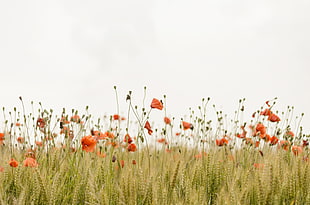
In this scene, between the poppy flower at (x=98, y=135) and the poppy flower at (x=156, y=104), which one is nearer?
the poppy flower at (x=156, y=104)

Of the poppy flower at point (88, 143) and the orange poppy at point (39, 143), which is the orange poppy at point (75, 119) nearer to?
the orange poppy at point (39, 143)

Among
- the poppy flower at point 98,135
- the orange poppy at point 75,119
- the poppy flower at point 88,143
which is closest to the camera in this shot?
the poppy flower at point 88,143

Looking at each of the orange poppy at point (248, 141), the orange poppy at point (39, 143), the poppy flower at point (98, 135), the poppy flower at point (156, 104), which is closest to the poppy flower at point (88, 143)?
the poppy flower at point (98, 135)

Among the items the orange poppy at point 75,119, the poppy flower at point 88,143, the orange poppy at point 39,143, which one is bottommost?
the orange poppy at point 39,143

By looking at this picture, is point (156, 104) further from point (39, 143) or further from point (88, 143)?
point (39, 143)

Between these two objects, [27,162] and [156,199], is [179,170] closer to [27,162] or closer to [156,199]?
[156,199]

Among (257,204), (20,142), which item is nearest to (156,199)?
(257,204)

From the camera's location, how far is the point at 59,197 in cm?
190

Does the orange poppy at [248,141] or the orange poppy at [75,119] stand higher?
the orange poppy at [75,119]

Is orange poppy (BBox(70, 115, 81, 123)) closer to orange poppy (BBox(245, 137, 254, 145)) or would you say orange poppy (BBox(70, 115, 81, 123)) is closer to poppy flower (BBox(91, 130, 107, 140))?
poppy flower (BBox(91, 130, 107, 140))

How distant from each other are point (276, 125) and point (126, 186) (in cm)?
280

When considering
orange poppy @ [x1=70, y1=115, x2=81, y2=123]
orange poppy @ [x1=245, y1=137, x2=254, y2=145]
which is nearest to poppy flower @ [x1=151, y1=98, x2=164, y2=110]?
orange poppy @ [x1=70, y1=115, x2=81, y2=123]

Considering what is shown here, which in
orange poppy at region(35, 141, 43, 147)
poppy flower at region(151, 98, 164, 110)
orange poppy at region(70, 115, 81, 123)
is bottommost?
orange poppy at region(35, 141, 43, 147)

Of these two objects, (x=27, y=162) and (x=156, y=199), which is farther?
(x=27, y=162)
